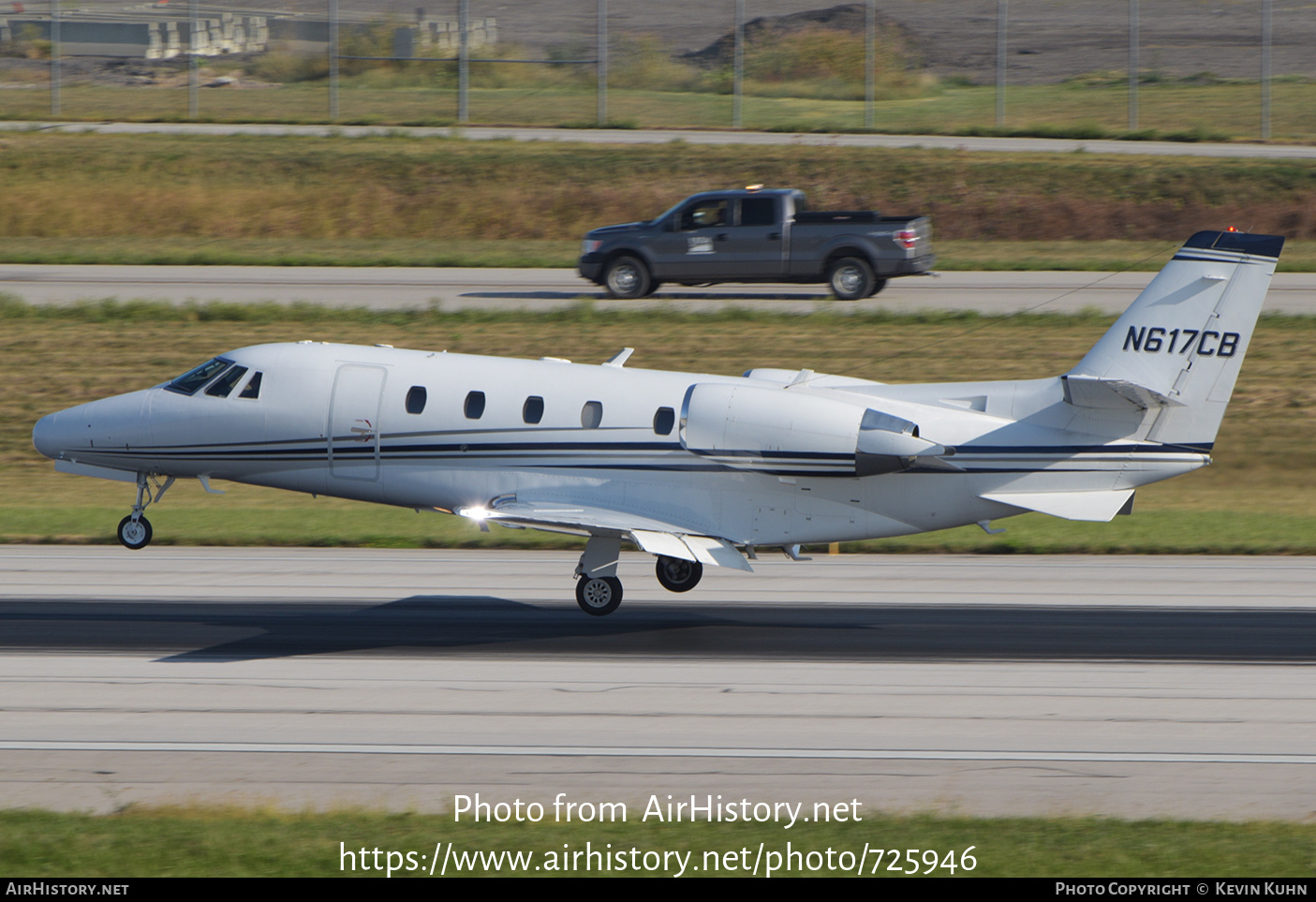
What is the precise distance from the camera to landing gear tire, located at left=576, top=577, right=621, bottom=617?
1883 centimetres

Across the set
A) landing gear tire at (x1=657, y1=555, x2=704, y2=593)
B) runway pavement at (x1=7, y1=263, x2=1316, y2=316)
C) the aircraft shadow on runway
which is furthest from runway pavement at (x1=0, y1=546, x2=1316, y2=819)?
runway pavement at (x1=7, y1=263, x2=1316, y2=316)

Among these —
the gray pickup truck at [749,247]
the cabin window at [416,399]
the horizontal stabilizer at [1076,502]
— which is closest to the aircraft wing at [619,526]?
the cabin window at [416,399]

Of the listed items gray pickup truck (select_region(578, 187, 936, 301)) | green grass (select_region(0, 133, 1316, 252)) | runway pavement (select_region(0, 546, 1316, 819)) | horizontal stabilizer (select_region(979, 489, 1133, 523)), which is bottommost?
runway pavement (select_region(0, 546, 1316, 819))

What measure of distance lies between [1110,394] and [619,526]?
5882 mm

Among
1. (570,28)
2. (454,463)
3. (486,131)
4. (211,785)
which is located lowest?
(211,785)

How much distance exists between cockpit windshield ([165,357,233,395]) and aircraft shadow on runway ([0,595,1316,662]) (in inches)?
110

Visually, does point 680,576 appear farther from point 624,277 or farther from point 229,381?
point 624,277

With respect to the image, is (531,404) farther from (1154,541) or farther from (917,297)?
(917,297)

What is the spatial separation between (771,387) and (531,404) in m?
2.98

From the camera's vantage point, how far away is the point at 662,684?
53.1 ft

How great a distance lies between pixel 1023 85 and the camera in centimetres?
6388

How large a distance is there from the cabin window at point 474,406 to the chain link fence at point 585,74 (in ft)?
138

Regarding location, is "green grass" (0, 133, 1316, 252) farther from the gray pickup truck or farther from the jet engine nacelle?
the jet engine nacelle

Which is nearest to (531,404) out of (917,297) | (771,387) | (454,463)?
(454,463)
